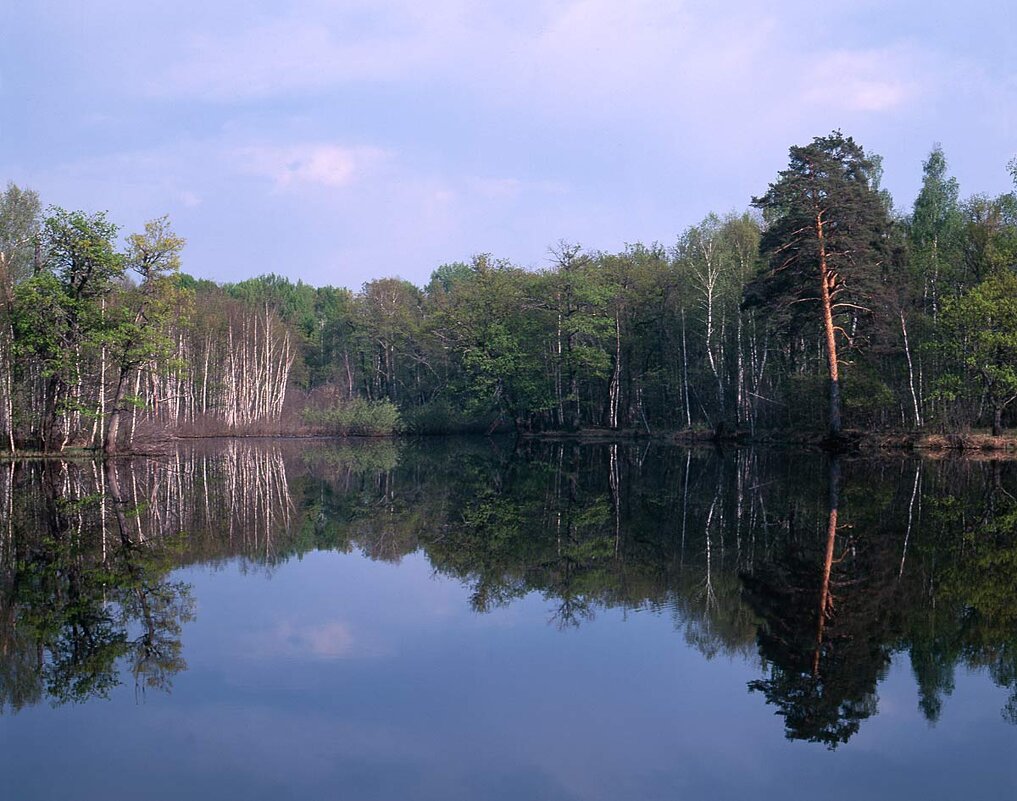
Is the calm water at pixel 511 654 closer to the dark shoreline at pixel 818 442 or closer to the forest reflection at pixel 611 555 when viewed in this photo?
the forest reflection at pixel 611 555

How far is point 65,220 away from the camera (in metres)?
31.6

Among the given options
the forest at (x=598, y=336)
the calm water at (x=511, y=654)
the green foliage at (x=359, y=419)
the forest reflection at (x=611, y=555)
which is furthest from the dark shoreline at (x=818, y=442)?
the calm water at (x=511, y=654)

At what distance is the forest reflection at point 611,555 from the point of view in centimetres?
770

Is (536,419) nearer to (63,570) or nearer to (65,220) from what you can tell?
(65,220)

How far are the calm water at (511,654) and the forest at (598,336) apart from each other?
1809 cm

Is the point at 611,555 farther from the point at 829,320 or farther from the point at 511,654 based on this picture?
the point at 829,320

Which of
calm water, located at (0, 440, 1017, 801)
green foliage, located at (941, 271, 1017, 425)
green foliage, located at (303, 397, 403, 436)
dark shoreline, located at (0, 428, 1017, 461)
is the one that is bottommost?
calm water, located at (0, 440, 1017, 801)

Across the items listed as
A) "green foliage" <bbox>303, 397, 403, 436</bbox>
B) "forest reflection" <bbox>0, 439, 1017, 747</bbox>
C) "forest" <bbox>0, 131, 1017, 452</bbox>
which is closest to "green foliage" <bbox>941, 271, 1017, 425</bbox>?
"forest" <bbox>0, 131, 1017, 452</bbox>

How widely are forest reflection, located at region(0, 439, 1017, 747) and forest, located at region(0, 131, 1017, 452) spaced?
7509 millimetres

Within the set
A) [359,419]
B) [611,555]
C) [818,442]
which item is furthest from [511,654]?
[359,419]

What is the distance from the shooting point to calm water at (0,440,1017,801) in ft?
18.6

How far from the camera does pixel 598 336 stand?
5444cm

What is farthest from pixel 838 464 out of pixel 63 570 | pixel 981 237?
pixel 63 570

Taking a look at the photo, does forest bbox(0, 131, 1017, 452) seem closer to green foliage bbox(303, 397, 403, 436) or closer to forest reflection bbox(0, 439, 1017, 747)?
green foliage bbox(303, 397, 403, 436)
